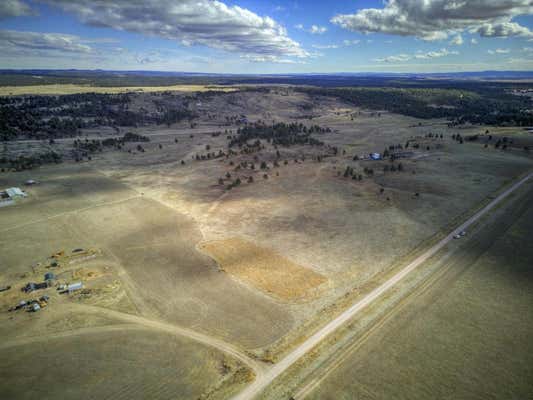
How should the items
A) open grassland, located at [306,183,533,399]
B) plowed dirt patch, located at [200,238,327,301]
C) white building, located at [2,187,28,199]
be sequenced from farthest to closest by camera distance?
white building, located at [2,187,28,199], plowed dirt patch, located at [200,238,327,301], open grassland, located at [306,183,533,399]

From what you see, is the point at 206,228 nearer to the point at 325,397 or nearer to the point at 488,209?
the point at 325,397

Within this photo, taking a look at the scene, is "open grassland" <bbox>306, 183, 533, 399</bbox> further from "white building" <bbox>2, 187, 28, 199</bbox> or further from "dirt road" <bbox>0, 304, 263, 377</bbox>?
"white building" <bbox>2, 187, 28, 199</bbox>

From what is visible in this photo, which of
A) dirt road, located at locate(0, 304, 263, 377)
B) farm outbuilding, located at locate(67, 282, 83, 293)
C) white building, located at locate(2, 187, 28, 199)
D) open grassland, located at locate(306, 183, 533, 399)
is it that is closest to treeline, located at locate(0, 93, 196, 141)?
white building, located at locate(2, 187, 28, 199)

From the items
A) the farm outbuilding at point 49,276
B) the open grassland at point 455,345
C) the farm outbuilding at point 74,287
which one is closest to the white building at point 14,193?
the farm outbuilding at point 49,276

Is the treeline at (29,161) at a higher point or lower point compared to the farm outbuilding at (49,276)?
higher

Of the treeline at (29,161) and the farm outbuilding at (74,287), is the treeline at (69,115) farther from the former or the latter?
the farm outbuilding at (74,287)

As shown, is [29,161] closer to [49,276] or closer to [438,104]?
[49,276]

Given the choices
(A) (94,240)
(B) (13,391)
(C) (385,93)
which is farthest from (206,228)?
(C) (385,93)
